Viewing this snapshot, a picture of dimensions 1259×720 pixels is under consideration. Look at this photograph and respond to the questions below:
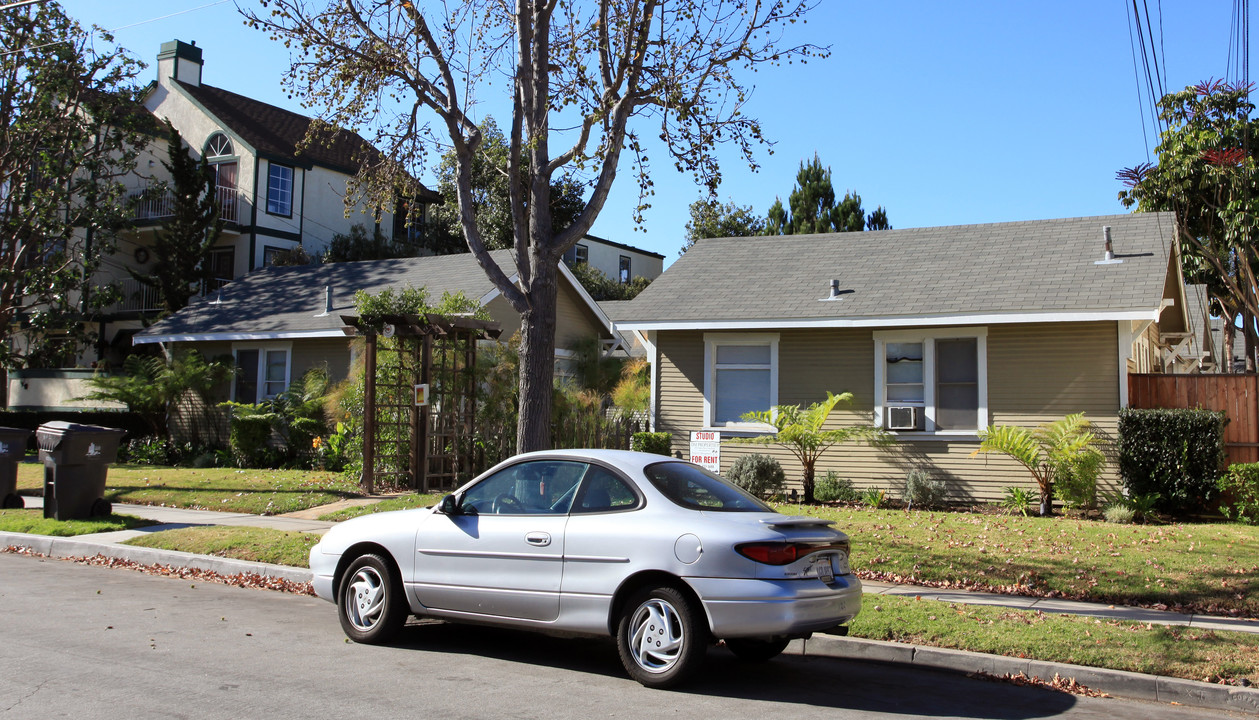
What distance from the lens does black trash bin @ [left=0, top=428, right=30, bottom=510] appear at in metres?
14.6

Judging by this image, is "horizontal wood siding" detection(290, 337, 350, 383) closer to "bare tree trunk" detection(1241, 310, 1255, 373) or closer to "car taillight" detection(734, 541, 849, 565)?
"car taillight" detection(734, 541, 849, 565)

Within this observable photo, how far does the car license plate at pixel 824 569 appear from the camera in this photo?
20.9 feet

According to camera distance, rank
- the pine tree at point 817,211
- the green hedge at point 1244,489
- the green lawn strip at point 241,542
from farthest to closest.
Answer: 1. the pine tree at point 817,211
2. the green hedge at point 1244,489
3. the green lawn strip at point 241,542

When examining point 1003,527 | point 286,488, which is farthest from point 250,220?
point 1003,527

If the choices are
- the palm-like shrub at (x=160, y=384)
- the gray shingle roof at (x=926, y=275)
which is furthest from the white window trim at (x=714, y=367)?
the palm-like shrub at (x=160, y=384)

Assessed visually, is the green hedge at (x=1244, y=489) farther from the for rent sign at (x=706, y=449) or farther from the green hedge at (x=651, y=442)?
the green hedge at (x=651, y=442)

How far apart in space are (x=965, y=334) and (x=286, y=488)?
1130 centimetres

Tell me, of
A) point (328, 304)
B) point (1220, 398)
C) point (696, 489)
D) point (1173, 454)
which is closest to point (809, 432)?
point (1173, 454)

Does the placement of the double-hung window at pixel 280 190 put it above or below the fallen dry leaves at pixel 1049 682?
above

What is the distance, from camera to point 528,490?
23.4 ft

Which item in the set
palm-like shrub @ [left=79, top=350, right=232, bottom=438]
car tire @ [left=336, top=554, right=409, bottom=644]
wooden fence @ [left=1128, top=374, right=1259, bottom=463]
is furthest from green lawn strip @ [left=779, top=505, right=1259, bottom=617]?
palm-like shrub @ [left=79, top=350, right=232, bottom=438]

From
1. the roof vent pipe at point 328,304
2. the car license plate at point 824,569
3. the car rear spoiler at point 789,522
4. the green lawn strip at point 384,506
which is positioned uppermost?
the roof vent pipe at point 328,304

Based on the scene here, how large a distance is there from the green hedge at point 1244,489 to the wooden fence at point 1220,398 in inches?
50.5

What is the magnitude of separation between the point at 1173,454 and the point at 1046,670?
811 cm
